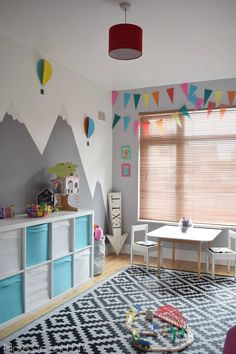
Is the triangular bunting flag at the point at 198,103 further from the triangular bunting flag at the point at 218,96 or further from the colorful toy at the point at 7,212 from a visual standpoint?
the colorful toy at the point at 7,212

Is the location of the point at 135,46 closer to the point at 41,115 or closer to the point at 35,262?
the point at 41,115

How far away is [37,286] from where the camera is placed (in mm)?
3328

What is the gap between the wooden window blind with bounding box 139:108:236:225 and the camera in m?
4.84

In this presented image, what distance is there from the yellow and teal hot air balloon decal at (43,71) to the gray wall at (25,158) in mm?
478

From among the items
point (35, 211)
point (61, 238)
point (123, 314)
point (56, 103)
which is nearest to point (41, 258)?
point (61, 238)

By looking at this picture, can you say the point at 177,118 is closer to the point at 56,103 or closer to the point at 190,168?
the point at 190,168

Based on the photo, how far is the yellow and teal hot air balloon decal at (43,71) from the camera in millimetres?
3863

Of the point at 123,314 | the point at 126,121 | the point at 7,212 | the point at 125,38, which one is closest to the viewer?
the point at 125,38

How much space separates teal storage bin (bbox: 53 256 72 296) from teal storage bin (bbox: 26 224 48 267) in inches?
8.9

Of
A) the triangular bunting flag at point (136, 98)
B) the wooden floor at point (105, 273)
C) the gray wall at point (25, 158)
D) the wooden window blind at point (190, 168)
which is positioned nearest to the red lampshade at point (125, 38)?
the gray wall at point (25, 158)

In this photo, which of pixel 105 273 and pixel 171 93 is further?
pixel 171 93

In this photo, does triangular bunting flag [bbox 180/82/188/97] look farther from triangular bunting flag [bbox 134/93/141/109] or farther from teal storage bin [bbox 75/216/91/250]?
teal storage bin [bbox 75/216/91/250]

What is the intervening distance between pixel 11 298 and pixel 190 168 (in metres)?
3.10

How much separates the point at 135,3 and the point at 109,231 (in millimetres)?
3556
